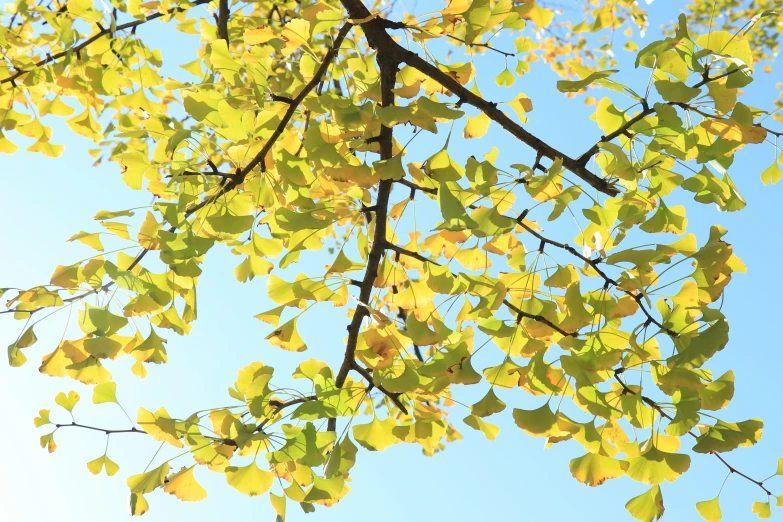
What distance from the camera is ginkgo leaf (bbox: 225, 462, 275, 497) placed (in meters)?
1.06

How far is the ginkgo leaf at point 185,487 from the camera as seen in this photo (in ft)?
3.42

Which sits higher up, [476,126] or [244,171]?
[476,126]

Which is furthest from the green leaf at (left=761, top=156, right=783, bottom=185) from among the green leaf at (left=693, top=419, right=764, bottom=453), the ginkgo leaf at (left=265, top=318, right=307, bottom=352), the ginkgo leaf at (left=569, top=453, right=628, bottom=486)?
the ginkgo leaf at (left=265, top=318, right=307, bottom=352)

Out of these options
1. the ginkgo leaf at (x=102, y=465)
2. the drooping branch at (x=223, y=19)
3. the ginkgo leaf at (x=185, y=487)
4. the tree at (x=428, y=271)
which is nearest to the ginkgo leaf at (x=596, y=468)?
the tree at (x=428, y=271)

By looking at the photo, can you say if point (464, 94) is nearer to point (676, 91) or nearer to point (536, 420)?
point (676, 91)

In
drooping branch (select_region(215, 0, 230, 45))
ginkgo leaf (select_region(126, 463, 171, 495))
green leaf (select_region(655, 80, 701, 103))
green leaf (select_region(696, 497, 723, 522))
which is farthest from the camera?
drooping branch (select_region(215, 0, 230, 45))

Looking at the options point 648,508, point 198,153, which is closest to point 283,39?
point 198,153

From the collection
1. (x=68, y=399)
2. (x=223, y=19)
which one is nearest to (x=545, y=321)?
Result: (x=68, y=399)

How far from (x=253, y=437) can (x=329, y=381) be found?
0.53ft

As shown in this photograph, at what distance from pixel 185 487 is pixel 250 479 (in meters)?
0.10

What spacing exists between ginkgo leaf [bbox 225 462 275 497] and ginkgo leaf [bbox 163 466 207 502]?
5cm

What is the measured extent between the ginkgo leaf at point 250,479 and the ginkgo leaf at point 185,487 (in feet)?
0.18

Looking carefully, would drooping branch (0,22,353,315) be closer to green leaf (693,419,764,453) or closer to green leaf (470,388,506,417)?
green leaf (470,388,506,417)

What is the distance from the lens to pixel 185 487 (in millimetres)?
1059
